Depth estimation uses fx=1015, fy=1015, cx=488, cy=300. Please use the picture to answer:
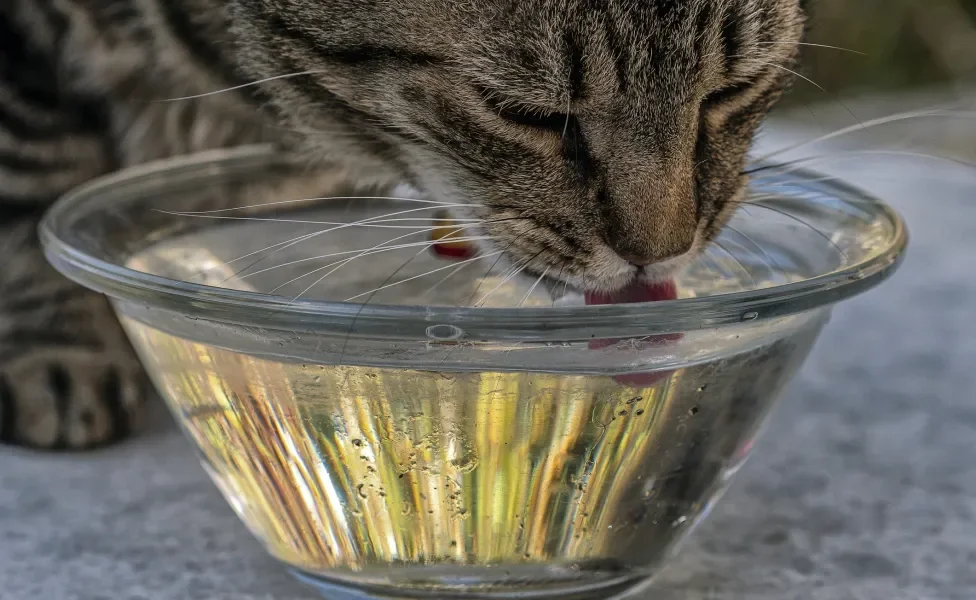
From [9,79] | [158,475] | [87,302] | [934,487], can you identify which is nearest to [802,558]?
[934,487]

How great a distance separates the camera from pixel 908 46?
2.85 m

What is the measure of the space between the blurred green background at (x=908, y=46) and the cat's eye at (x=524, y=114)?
2103 millimetres

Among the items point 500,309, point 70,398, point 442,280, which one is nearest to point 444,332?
point 500,309

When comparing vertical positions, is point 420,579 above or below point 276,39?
below

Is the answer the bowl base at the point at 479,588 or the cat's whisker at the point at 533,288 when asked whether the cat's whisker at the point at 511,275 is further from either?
the bowl base at the point at 479,588

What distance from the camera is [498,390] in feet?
1.67

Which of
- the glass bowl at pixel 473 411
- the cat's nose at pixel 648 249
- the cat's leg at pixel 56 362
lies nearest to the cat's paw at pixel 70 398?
the cat's leg at pixel 56 362

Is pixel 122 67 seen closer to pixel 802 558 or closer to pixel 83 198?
pixel 83 198

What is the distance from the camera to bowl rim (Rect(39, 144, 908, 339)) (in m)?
0.45

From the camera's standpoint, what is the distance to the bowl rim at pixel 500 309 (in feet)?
1.49

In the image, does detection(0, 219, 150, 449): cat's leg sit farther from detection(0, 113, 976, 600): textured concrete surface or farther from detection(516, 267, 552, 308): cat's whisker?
detection(516, 267, 552, 308): cat's whisker

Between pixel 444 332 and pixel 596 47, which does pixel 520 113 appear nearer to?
pixel 596 47

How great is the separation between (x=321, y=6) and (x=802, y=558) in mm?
511

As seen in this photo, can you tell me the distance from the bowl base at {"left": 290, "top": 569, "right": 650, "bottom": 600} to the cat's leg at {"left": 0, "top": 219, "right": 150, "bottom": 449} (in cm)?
37
